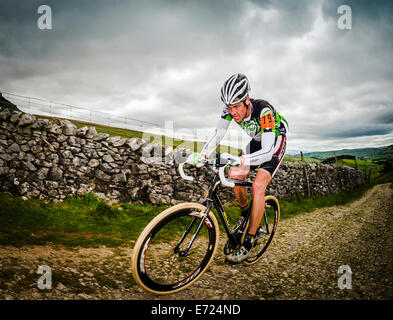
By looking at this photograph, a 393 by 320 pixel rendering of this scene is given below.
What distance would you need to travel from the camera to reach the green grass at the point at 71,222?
399cm

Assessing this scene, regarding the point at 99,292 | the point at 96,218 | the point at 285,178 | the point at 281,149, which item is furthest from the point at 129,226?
the point at 285,178

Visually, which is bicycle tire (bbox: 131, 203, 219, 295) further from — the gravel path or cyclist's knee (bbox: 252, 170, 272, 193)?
cyclist's knee (bbox: 252, 170, 272, 193)

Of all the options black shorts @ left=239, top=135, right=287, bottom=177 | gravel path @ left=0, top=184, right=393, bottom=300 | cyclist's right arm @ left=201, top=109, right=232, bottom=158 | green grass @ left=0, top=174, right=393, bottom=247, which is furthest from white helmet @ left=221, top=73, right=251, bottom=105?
green grass @ left=0, top=174, right=393, bottom=247

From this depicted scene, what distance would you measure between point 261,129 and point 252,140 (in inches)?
31.0

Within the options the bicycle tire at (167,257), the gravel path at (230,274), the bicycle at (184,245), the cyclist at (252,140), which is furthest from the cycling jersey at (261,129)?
the gravel path at (230,274)

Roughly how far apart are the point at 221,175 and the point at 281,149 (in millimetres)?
1661

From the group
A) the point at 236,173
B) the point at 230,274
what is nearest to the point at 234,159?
the point at 236,173

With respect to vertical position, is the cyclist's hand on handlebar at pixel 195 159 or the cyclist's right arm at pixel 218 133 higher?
the cyclist's right arm at pixel 218 133

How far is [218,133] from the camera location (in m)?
3.71

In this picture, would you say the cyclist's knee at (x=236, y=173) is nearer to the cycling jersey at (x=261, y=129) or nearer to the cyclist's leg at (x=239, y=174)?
the cyclist's leg at (x=239, y=174)

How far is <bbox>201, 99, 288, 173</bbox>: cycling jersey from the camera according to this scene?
10.2 feet

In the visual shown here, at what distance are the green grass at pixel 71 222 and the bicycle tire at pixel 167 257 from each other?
92 centimetres

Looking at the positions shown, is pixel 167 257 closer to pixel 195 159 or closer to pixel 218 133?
pixel 195 159
